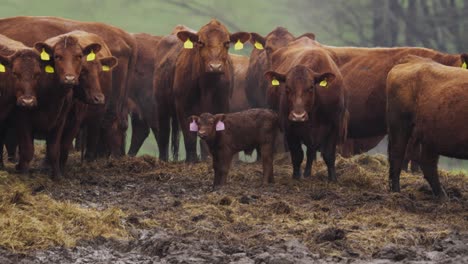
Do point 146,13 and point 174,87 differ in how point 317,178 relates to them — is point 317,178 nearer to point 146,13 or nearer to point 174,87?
point 174,87

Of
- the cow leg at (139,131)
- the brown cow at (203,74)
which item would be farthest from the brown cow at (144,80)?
the brown cow at (203,74)

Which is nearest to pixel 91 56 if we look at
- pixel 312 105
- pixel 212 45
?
pixel 212 45

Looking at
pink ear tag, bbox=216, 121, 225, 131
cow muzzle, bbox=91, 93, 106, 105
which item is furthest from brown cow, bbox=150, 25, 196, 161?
pink ear tag, bbox=216, 121, 225, 131

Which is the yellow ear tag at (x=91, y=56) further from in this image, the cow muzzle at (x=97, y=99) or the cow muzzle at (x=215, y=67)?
the cow muzzle at (x=215, y=67)

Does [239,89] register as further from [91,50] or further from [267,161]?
[267,161]

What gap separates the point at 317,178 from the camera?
511 inches

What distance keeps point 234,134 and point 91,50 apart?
1879mm

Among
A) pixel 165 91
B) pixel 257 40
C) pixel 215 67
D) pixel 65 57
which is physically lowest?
pixel 165 91

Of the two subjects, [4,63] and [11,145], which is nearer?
[4,63]

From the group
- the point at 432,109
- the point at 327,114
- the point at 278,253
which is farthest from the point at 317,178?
the point at 278,253

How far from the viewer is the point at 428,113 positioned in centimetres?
1128

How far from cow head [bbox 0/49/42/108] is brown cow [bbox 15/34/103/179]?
0.56ft

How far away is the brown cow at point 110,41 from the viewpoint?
570 inches

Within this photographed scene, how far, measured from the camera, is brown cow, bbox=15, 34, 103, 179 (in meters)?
11.9
